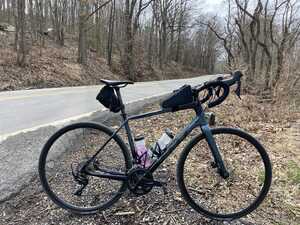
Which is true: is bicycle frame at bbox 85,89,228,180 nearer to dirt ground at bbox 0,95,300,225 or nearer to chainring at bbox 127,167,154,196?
chainring at bbox 127,167,154,196

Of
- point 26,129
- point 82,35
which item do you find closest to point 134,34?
point 82,35

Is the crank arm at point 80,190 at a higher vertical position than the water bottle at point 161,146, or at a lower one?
lower

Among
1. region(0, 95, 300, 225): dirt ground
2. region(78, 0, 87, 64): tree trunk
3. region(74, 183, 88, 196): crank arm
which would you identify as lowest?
region(0, 95, 300, 225): dirt ground

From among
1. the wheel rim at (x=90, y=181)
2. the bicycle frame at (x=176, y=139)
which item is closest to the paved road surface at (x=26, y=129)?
the wheel rim at (x=90, y=181)

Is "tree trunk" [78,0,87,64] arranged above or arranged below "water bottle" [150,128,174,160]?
above

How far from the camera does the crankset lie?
9.15 feet

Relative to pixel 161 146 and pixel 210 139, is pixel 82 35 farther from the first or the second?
pixel 210 139

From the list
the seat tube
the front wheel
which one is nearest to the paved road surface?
the front wheel

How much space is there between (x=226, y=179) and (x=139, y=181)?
35.8 inches

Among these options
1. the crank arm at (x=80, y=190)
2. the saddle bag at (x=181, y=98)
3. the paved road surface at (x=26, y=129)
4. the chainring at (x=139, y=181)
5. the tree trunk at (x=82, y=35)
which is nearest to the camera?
the saddle bag at (x=181, y=98)

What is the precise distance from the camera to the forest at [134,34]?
13932mm

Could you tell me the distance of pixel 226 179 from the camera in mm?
2980

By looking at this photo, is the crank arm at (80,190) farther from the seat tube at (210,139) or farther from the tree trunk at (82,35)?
the tree trunk at (82,35)

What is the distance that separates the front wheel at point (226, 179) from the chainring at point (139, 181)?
297mm
